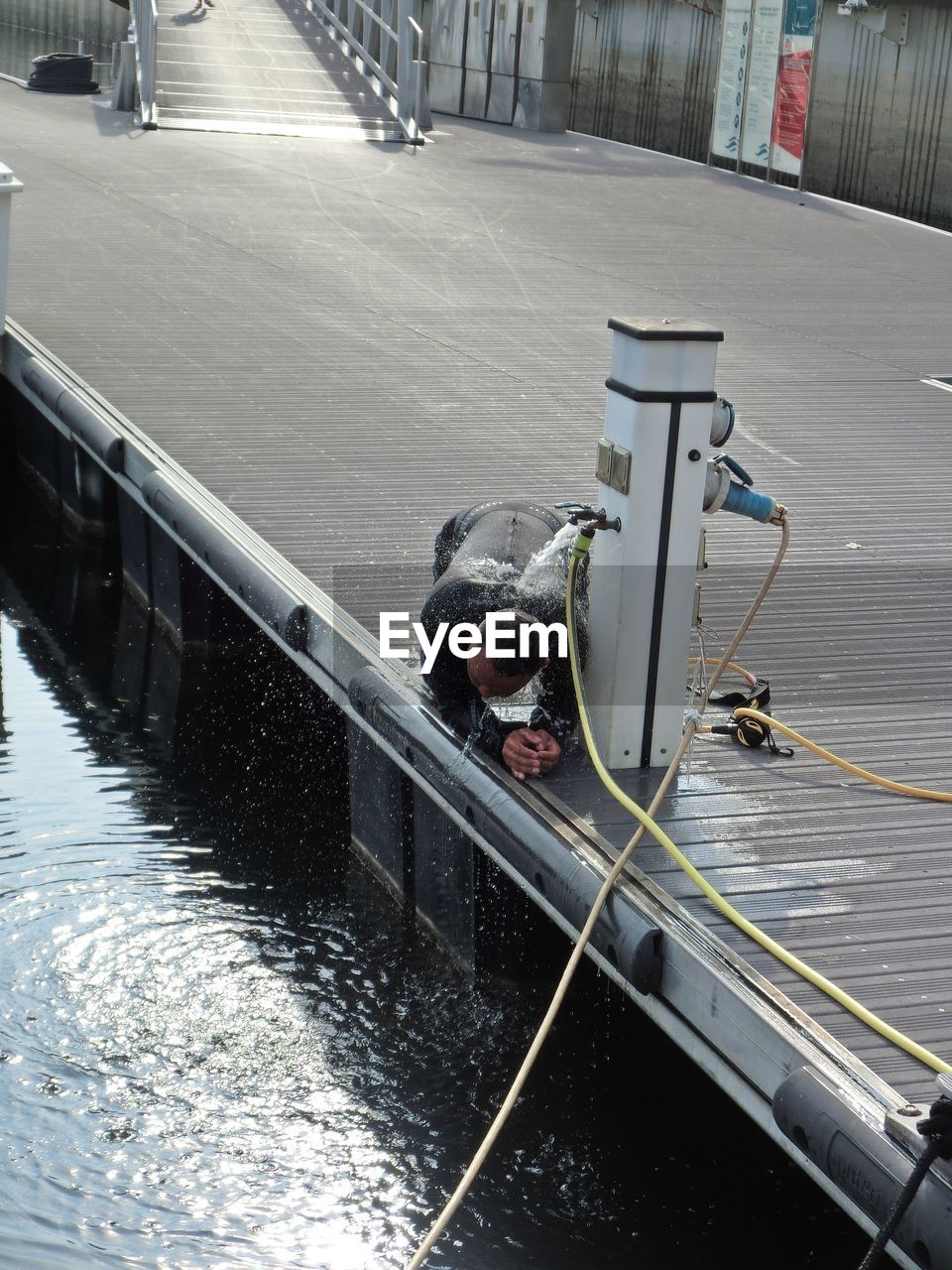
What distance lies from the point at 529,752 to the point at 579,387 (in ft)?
14.0

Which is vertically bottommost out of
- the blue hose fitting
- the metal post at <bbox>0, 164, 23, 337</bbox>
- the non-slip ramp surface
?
the blue hose fitting

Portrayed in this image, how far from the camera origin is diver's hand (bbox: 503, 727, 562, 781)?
3.82 metres

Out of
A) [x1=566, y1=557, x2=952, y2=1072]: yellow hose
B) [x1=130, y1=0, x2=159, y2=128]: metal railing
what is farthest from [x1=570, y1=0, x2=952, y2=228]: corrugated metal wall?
[x1=566, y1=557, x2=952, y2=1072]: yellow hose

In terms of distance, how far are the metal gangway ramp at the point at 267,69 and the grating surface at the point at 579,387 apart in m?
0.75

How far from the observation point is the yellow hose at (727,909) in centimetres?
286

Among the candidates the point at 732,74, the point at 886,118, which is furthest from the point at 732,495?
the point at 886,118

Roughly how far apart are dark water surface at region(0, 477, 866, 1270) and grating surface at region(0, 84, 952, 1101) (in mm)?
841

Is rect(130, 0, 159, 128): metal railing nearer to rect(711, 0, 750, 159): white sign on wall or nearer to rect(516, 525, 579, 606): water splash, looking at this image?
rect(711, 0, 750, 159): white sign on wall

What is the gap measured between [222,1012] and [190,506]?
2102 millimetres

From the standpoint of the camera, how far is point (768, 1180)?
3805mm

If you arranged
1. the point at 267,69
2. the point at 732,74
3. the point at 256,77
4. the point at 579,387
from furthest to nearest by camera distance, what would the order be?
the point at 267,69
the point at 256,77
the point at 732,74
the point at 579,387

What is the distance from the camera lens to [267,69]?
16922mm

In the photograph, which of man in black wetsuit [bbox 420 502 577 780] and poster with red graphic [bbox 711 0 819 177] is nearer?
man in black wetsuit [bbox 420 502 577 780]

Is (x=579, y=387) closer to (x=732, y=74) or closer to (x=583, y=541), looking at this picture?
(x=583, y=541)
